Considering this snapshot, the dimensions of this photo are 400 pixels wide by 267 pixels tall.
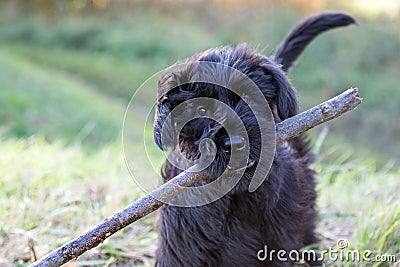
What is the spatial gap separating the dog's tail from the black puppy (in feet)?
3.51

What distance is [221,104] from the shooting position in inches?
107

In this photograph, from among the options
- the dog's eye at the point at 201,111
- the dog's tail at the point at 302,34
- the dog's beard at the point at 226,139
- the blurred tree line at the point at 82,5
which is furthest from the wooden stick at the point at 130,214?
the blurred tree line at the point at 82,5

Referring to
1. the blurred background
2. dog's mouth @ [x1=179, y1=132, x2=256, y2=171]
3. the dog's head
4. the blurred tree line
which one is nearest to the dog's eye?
the dog's head

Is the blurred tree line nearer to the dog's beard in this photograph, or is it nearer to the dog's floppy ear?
the dog's floppy ear

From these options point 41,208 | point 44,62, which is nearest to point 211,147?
point 41,208

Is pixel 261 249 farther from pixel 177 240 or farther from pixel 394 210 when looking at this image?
pixel 394 210

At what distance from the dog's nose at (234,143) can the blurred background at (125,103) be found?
3.29 ft

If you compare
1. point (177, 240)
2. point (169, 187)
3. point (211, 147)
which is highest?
point (211, 147)

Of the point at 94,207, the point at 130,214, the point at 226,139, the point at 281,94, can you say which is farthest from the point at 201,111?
the point at 94,207

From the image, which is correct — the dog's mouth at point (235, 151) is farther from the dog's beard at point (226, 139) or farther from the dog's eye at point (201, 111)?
the dog's eye at point (201, 111)

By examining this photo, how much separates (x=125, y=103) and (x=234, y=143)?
43.3 feet

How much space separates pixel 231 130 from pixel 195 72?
0.43 meters

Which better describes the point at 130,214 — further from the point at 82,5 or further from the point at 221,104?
the point at 82,5

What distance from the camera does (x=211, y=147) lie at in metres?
2.60
